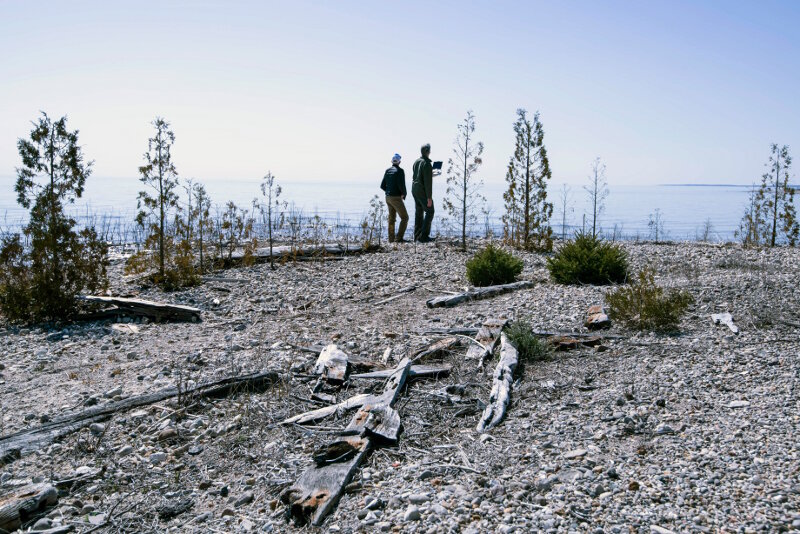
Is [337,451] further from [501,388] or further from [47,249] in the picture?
[47,249]

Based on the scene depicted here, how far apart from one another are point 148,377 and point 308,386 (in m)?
1.81

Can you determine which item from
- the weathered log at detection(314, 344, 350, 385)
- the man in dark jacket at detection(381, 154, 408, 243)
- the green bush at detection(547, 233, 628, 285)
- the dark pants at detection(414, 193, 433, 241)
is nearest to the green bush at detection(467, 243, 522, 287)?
the green bush at detection(547, 233, 628, 285)

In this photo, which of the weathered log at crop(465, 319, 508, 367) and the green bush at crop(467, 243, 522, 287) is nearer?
the weathered log at crop(465, 319, 508, 367)

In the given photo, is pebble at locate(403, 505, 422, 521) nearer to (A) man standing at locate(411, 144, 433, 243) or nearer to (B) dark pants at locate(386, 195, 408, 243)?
(A) man standing at locate(411, 144, 433, 243)

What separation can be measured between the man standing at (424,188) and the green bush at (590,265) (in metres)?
6.20

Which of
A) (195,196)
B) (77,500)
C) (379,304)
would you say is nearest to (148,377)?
(77,500)

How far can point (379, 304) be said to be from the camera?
9.30 m

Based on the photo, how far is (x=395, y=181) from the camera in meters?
15.7

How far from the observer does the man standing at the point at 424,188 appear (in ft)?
50.8

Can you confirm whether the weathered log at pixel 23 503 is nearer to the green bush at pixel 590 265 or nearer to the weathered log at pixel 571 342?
the weathered log at pixel 571 342

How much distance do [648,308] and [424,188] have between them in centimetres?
939

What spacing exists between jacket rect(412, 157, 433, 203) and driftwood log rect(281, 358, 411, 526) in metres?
10.8

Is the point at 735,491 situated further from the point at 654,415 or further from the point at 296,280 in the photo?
the point at 296,280

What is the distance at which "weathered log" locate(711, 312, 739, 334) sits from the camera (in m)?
6.49
